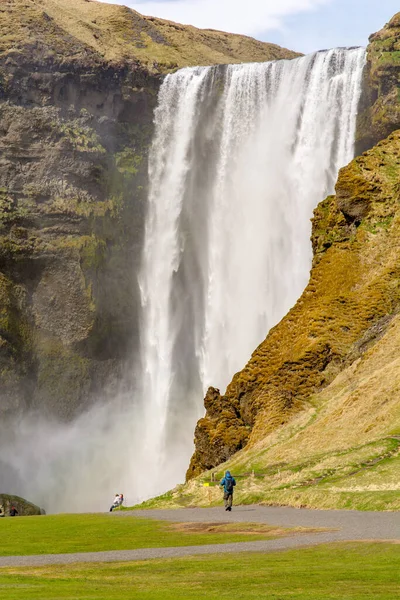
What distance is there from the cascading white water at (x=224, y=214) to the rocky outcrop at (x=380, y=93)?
111cm

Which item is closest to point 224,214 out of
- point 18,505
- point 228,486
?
point 18,505

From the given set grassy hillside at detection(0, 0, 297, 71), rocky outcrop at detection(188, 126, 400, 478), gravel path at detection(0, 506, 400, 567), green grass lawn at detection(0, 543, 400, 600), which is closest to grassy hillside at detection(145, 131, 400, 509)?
rocky outcrop at detection(188, 126, 400, 478)

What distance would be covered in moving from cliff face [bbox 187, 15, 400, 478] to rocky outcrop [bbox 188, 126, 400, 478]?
6 centimetres

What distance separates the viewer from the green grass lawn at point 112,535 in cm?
2517

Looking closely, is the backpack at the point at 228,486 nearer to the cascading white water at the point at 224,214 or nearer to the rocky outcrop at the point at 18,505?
the rocky outcrop at the point at 18,505

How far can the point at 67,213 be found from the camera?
315 feet

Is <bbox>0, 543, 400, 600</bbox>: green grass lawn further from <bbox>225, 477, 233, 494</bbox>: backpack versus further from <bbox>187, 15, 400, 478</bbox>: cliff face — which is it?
<bbox>187, 15, 400, 478</bbox>: cliff face

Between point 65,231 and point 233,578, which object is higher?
point 65,231

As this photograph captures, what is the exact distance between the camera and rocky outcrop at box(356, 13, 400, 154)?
80500mm

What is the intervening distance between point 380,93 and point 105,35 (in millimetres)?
41938

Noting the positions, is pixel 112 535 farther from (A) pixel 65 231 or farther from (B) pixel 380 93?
(A) pixel 65 231

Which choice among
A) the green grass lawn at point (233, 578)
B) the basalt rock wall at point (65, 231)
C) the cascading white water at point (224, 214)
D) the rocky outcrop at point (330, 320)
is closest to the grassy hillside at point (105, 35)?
the basalt rock wall at point (65, 231)

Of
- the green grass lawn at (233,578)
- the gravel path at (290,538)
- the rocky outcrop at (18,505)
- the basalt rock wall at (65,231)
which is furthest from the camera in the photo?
the basalt rock wall at (65,231)

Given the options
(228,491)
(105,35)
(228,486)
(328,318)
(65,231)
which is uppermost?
(105,35)
